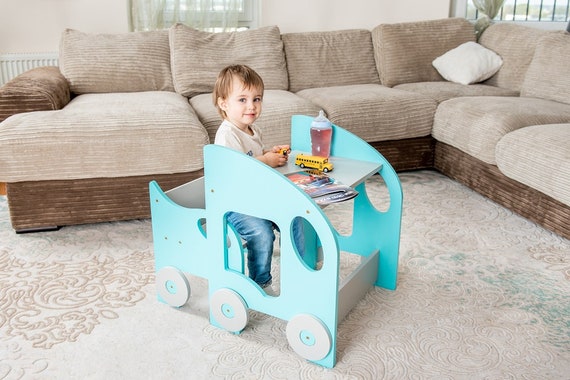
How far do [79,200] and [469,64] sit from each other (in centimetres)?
250

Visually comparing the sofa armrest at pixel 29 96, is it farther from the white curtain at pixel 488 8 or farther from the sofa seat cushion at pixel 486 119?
the white curtain at pixel 488 8

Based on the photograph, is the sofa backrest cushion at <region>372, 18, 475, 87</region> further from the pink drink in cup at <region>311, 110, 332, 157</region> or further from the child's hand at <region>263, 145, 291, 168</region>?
the child's hand at <region>263, 145, 291, 168</region>

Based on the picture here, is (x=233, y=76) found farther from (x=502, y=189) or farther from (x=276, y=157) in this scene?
(x=502, y=189)

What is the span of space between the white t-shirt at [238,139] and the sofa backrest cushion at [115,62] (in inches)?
58.8

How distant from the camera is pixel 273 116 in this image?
267 cm

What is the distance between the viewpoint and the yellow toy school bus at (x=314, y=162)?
173cm

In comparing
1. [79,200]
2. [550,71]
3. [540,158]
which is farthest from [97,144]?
[550,71]

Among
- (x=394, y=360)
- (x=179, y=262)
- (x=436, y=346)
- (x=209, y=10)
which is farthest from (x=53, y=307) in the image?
(x=209, y=10)

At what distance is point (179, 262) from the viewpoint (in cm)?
168

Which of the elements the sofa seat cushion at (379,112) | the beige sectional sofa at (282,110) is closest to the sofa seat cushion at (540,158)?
the beige sectional sofa at (282,110)

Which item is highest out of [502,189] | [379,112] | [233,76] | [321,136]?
[233,76]

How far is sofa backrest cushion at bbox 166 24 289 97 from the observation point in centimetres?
314

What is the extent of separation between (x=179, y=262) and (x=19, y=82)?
145 centimetres

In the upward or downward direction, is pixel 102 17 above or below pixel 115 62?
above
